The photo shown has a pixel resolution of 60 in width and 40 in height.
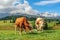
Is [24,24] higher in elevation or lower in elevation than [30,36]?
higher

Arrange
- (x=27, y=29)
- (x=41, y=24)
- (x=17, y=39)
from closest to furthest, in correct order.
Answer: (x=17, y=39), (x=27, y=29), (x=41, y=24)

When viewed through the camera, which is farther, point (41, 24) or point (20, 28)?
point (41, 24)

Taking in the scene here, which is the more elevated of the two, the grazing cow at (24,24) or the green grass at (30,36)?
the grazing cow at (24,24)

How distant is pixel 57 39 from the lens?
23031mm

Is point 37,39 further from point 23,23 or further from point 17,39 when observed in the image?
point 23,23

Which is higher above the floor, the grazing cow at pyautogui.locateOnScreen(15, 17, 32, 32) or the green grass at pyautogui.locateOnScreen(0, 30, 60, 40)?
the grazing cow at pyautogui.locateOnScreen(15, 17, 32, 32)

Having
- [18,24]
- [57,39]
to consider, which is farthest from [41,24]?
[57,39]

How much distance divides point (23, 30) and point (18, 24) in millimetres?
1273

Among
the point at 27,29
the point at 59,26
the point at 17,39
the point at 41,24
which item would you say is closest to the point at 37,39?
the point at 17,39

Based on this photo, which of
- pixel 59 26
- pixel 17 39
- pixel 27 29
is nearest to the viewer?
pixel 17 39

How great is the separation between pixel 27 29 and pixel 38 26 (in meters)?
9.83

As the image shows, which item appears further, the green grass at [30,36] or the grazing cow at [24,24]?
the grazing cow at [24,24]

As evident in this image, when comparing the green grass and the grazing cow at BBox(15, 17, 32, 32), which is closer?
the green grass

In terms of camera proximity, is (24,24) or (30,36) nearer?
(30,36)
